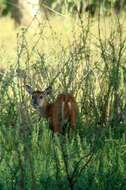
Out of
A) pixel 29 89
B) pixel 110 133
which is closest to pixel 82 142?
pixel 110 133

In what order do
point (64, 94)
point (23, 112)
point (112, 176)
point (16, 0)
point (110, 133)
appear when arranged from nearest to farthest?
point (23, 112)
point (112, 176)
point (110, 133)
point (64, 94)
point (16, 0)

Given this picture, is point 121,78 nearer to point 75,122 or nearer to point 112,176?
point 75,122

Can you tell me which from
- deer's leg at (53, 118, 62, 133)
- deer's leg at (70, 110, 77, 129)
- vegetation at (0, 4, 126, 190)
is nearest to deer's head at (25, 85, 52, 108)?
vegetation at (0, 4, 126, 190)

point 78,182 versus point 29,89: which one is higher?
point 29,89

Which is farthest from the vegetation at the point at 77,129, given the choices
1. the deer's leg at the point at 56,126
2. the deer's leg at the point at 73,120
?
the deer's leg at the point at 56,126

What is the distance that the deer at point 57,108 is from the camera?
7.49m

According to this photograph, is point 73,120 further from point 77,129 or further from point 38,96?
point 38,96

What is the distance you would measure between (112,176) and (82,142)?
1.08 meters

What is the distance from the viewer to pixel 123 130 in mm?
6922

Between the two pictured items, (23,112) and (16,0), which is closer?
(23,112)

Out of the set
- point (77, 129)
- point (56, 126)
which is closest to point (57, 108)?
point (56, 126)

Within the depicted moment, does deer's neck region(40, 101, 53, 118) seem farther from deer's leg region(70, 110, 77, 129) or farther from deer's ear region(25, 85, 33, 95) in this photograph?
deer's leg region(70, 110, 77, 129)

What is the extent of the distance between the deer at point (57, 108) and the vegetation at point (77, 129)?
0.31 feet

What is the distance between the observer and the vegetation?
5.44 metres
